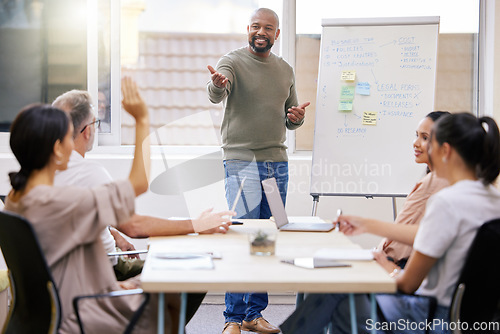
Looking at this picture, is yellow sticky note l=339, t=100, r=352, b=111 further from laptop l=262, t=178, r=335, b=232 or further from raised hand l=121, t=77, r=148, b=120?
raised hand l=121, t=77, r=148, b=120

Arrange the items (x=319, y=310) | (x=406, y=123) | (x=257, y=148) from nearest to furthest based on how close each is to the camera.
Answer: (x=319, y=310) → (x=257, y=148) → (x=406, y=123)

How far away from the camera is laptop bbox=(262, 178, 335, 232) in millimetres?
2510

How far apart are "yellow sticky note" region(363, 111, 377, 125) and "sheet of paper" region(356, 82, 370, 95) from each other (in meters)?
0.13

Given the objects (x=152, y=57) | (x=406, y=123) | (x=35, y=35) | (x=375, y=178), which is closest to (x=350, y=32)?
(x=406, y=123)

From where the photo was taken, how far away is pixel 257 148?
3400mm

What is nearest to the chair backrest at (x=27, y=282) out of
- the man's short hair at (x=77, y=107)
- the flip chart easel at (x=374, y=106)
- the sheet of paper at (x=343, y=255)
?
the man's short hair at (x=77, y=107)

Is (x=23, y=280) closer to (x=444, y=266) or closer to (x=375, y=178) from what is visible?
(x=444, y=266)

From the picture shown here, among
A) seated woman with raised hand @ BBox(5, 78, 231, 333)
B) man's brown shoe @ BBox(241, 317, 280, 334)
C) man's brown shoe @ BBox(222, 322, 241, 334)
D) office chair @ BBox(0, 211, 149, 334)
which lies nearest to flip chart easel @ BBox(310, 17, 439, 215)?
man's brown shoe @ BBox(241, 317, 280, 334)

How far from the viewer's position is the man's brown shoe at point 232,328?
3.11m

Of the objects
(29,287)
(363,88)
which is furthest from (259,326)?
(29,287)

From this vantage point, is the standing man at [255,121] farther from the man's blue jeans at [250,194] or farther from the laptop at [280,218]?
the laptop at [280,218]

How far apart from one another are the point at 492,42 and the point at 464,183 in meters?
2.77

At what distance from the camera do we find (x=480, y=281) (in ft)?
5.66

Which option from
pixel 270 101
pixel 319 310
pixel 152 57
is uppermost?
pixel 152 57
